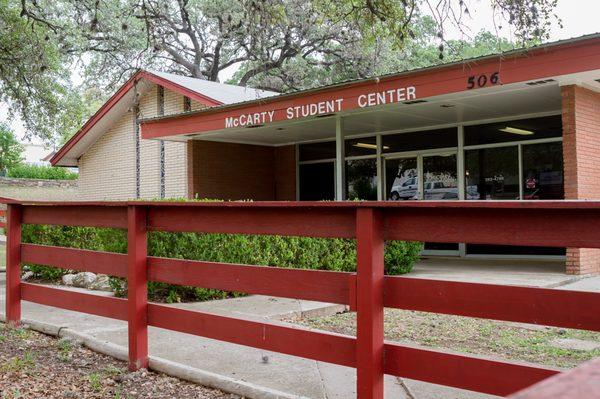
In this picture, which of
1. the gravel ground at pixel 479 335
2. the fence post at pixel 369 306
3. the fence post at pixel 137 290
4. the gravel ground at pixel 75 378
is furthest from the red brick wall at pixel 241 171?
the fence post at pixel 369 306

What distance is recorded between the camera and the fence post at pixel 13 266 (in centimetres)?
636

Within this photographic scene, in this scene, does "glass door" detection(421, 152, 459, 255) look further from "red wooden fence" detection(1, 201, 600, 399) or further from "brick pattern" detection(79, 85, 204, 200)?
"red wooden fence" detection(1, 201, 600, 399)

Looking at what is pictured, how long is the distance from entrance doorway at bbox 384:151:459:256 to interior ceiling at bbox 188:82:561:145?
84cm

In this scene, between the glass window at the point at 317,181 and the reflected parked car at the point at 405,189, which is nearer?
the reflected parked car at the point at 405,189

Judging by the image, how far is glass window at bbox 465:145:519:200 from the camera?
1318 cm

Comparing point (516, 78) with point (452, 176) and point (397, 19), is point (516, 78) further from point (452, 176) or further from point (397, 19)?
point (452, 176)

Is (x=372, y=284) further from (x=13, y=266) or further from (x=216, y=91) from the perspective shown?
(x=216, y=91)

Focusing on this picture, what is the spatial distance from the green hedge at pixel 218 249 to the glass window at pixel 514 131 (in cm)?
434

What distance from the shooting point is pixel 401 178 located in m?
15.6

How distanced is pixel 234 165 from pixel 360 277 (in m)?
15.0

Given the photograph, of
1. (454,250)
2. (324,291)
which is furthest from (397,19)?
(454,250)

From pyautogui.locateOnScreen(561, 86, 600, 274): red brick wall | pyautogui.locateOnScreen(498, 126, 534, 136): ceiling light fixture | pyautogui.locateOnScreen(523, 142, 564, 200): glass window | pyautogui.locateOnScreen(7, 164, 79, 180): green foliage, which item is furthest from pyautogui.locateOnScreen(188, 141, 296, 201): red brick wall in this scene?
pyautogui.locateOnScreen(7, 164, 79, 180): green foliage

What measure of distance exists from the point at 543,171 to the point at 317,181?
280 inches

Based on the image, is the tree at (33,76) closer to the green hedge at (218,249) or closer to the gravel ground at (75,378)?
the green hedge at (218,249)
